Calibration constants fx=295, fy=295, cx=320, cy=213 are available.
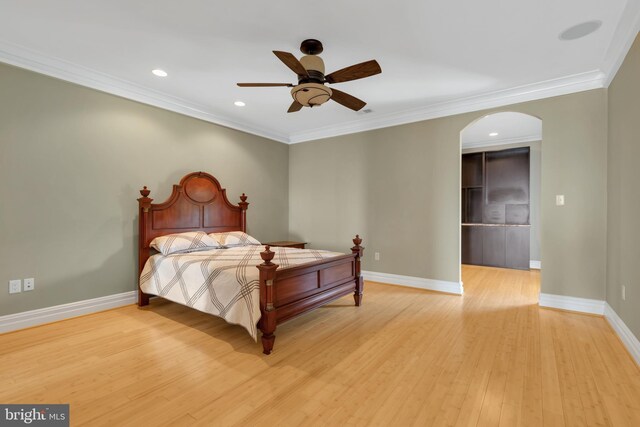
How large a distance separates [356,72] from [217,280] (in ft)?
6.89

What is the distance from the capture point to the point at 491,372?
2057 millimetres

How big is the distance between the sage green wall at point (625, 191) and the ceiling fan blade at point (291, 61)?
2571 mm

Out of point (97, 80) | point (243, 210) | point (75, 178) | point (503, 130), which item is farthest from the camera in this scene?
point (503, 130)

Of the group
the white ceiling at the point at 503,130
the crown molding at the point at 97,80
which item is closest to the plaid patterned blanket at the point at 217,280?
the crown molding at the point at 97,80

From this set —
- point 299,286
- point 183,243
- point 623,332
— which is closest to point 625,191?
point 623,332

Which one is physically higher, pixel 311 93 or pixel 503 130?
pixel 503 130

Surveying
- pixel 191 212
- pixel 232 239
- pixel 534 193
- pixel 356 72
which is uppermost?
pixel 356 72

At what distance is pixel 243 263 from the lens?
2818mm

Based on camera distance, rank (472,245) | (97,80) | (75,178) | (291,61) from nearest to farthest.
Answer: (291,61)
(75,178)
(97,80)
(472,245)

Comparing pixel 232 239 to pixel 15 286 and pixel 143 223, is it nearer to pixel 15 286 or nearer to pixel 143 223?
pixel 143 223

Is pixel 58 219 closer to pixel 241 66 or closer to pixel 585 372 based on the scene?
pixel 241 66

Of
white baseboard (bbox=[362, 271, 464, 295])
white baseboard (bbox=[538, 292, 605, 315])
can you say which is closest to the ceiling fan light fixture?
white baseboard (bbox=[362, 271, 464, 295])

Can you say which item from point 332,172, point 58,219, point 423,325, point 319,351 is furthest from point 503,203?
point 58,219

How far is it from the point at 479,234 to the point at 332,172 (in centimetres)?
348
